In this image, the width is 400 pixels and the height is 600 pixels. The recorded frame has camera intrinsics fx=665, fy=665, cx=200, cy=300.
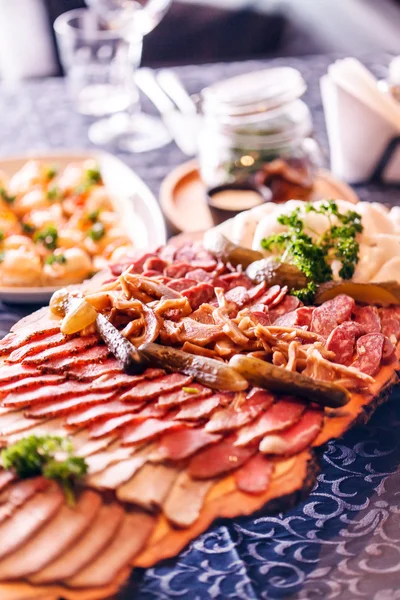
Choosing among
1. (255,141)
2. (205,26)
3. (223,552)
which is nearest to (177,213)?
(255,141)

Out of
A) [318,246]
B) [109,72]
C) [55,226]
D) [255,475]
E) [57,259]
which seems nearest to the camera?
[255,475]

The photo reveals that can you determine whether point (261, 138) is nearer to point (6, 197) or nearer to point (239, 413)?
point (6, 197)

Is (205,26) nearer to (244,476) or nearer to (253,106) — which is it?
(253,106)

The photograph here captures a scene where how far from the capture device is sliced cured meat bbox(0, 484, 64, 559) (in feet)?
5.17

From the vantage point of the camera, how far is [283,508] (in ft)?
5.59

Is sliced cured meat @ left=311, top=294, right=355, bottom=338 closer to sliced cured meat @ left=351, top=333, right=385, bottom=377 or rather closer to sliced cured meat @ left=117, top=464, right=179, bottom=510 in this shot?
sliced cured meat @ left=351, top=333, right=385, bottom=377

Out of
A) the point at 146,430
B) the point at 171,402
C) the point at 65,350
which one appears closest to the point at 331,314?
the point at 171,402

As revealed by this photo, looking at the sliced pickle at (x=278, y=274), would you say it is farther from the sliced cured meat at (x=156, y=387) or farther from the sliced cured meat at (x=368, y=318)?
the sliced cured meat at (x=156, y=387)

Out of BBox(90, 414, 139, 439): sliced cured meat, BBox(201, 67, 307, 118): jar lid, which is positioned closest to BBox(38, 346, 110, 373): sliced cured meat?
BBox(90, 414, 139, 439): sliced cured meat

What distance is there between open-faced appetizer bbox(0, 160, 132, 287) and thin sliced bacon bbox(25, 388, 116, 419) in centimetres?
109

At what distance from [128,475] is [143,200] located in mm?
1924

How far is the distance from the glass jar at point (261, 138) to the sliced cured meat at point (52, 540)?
193 centimetres

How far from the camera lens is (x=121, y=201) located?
3455 millimetres

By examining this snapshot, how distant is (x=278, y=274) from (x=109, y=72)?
2579 mm
